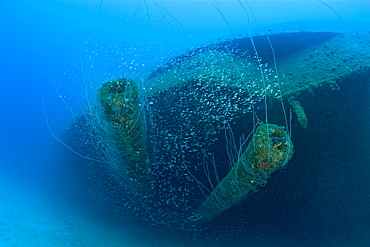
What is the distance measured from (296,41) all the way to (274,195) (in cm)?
564

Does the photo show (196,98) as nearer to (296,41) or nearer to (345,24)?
(296,41)

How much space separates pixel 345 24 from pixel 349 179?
12.1 metres

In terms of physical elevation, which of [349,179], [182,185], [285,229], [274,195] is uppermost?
[182,185]

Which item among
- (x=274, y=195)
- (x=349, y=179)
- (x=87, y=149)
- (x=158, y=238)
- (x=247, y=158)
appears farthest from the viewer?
(x=87, y=149)

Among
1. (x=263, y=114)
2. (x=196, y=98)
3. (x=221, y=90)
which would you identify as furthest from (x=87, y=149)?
(x=263, y=114)

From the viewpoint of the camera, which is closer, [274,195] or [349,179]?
[274,195]

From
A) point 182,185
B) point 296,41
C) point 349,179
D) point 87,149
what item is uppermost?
point 296,41

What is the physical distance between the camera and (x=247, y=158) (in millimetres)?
4562

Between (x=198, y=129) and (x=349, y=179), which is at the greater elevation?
(x=198, y=129)

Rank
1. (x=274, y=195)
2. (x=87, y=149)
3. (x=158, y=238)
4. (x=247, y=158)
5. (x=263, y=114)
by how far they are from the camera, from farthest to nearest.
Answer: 1. (x=87, y=149)
2. (x=158, y=238)
3. (x=274, y=195)
4. (x=263, y=114)
5. (x=247, y=158)

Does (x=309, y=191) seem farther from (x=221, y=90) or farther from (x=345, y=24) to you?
(x=345, y=24)

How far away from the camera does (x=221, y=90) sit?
6715mm

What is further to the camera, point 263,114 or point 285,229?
point 285,229

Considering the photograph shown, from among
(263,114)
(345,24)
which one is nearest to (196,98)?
(263,114)
